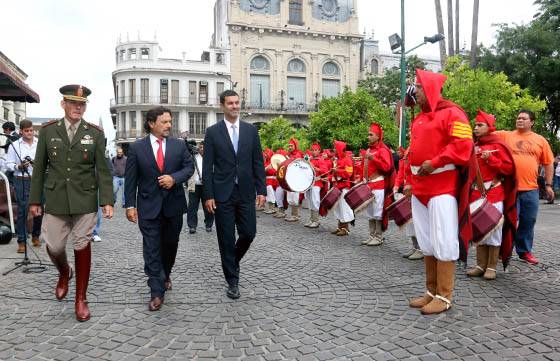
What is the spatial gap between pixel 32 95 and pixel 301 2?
2142 inches

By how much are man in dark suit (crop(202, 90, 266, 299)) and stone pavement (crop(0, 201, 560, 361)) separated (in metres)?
0.56

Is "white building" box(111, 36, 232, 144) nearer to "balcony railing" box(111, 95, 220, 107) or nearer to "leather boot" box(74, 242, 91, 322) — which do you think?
"balcony railing" box(111, 95, 220, 107)

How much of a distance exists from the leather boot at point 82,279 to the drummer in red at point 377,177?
5000 millimetres

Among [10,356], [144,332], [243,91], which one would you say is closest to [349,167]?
[144,332]

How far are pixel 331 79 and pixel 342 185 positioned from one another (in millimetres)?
51845

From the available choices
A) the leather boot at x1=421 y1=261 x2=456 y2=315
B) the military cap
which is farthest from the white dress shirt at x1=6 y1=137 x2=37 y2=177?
the leather boot at x1=421 y1=261 x2=456 y2=315

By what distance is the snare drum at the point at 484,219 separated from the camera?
5727mm

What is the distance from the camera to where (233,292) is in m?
5.23

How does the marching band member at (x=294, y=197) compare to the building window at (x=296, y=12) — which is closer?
the marching band member at (x=294, y=197)

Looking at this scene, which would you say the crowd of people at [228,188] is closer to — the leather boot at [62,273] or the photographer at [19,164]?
the leather boot at [62,273]

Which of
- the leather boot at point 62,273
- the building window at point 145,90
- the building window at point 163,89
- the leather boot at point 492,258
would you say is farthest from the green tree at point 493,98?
the building window at point 145,90

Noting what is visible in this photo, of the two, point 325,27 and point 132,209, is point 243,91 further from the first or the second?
point 132,209

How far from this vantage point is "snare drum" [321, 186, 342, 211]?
32.1 ft

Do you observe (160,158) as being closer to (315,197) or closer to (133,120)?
(315,197)
